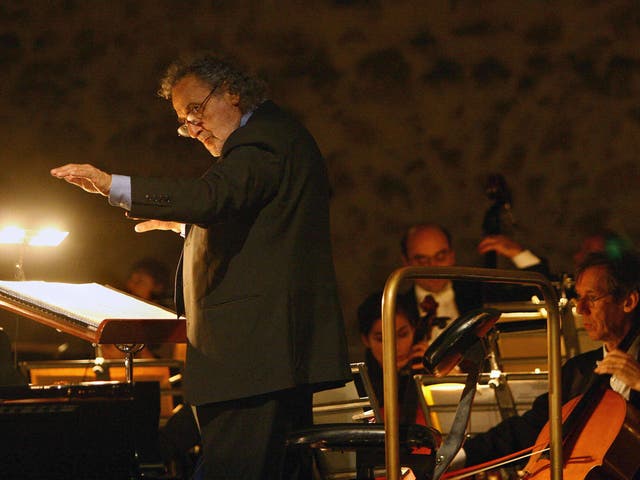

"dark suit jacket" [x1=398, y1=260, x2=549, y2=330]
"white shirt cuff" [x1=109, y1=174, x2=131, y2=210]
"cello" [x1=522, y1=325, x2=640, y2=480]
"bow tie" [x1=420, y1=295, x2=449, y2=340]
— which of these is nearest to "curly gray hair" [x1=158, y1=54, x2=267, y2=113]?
"white shirt cuff" [x1=109, y1=174, x2=131, y2=210]

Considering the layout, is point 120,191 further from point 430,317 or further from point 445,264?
point 445,264

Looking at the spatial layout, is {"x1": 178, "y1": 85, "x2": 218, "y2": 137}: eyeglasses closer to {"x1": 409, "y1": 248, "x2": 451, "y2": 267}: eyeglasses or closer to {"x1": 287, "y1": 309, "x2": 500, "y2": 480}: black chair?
{"x1": 287, "y1": 309, "x2": 500, "y2": 480}: black chair

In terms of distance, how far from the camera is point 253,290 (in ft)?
6.85

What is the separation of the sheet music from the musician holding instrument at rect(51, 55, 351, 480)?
23cm

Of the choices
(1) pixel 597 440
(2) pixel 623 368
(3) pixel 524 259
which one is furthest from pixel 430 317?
(1) pixel 597 440

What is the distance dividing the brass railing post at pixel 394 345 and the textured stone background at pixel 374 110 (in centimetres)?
332

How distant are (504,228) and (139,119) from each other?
88.5 inches

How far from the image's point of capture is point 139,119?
241 inches

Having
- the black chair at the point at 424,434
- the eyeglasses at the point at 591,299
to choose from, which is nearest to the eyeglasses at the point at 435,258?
the eyeglasses at the point at 591,299

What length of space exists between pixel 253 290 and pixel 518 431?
4.08 ft

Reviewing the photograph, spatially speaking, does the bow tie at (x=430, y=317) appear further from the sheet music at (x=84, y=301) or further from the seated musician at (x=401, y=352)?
the sheet music at (x=84, y=301)

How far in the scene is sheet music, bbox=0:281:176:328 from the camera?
2.23 metres

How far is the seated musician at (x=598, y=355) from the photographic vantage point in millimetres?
2814

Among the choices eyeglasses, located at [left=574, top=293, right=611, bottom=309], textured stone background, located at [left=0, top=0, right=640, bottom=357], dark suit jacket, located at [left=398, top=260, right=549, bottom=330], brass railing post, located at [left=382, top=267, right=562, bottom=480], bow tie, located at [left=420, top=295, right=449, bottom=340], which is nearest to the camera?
brass railing post, located at [left=382, top=267, right=562, bottom=480]
